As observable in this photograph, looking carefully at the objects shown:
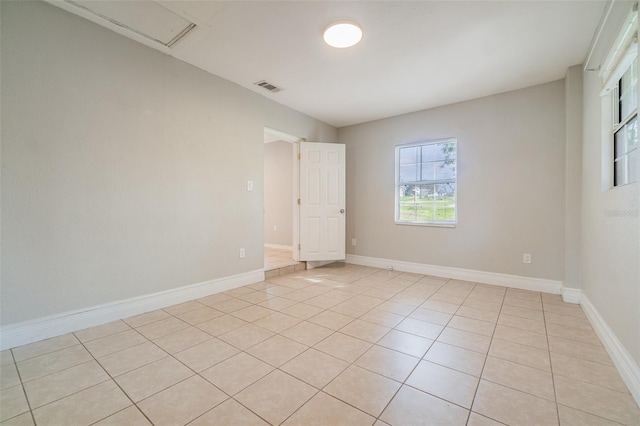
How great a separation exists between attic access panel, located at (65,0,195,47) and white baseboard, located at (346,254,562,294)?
13.3 ft

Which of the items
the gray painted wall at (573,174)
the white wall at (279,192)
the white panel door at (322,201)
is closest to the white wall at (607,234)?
the gray painted wall at (573,174)

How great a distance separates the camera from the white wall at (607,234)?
1.58 m

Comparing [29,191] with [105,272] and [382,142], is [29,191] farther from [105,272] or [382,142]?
[382,142]

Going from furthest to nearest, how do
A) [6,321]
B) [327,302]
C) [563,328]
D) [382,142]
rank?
[382,142]
[327,302]
[563,328]
[6,321]

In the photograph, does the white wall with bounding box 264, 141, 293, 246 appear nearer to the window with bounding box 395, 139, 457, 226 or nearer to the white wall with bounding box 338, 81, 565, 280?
the white wall with bounding box 338, 81, 565, 280

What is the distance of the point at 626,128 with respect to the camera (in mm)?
1940

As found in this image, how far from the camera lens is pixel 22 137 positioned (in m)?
1.94

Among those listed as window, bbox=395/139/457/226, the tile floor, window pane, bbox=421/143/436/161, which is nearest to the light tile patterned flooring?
the tile floor

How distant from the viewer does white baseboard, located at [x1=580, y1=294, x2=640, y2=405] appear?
57.4 inches

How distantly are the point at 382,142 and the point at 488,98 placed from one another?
Answer: 161cm

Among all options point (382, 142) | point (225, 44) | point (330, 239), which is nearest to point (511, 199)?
point (382, 142)

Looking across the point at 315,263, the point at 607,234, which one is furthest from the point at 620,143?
the point at 315,263

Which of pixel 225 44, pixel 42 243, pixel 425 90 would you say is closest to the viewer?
pixel 42 243

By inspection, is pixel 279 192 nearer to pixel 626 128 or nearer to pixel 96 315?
pixel 96 315
